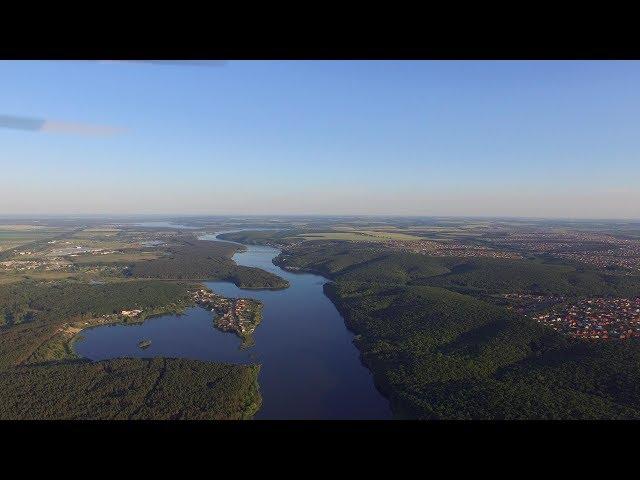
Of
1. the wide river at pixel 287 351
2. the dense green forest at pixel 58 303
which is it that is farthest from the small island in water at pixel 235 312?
the dense green forest at pixel 58 303

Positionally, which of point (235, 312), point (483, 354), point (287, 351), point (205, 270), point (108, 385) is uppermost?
point (205, 270)

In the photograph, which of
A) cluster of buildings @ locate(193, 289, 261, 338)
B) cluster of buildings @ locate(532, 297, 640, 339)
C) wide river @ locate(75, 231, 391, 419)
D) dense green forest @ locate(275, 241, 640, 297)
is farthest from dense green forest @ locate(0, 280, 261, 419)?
dense green forest @ locate(275, 241, 640, 297)

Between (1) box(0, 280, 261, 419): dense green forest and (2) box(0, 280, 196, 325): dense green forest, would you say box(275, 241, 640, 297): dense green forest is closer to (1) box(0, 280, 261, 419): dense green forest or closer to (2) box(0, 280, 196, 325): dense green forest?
(2) box(0, 280, 196, 325): dense green forest

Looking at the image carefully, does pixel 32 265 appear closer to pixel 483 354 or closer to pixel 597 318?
pixel 483 354

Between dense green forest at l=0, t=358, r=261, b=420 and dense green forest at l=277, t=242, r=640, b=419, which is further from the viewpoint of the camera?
dense green forest at l=277, t=242, r=640, b=419

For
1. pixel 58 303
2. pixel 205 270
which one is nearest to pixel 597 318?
pixel 205 270
